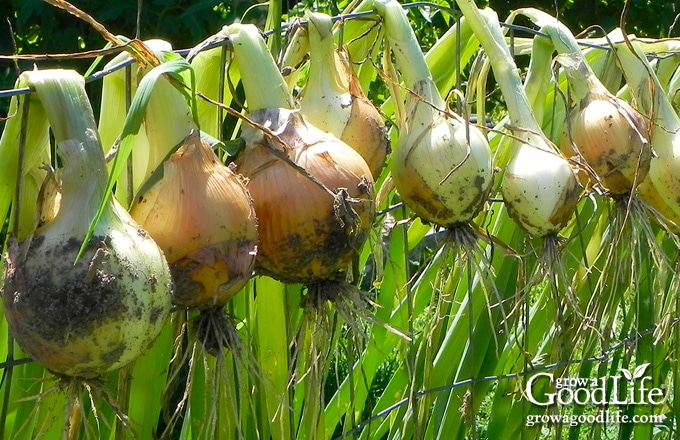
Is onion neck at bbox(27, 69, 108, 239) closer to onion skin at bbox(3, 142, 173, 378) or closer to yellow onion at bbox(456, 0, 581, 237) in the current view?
onion skin at bbox(3, 142, 173, 378)

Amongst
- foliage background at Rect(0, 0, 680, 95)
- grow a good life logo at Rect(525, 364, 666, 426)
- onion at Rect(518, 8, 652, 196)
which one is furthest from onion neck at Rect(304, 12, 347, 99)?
foliage background at Rect(0, 0, 680, 95)

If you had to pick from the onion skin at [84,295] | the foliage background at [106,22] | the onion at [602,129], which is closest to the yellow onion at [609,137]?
the onion at [602,129]

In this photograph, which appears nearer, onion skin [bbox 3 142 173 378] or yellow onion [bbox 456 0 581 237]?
onion skin [bbox 3 142 173 378]

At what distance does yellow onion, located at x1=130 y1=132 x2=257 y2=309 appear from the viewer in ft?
1.74

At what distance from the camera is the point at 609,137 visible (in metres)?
0.78

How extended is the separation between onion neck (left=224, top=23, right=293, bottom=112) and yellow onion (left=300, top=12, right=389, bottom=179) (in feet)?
Result: 0.24

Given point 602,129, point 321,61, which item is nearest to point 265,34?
point 321,61

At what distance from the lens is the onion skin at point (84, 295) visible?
0.47 metres

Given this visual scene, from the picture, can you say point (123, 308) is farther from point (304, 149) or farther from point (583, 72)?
point (583, 72)

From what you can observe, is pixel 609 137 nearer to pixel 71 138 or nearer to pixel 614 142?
pixel 614 142

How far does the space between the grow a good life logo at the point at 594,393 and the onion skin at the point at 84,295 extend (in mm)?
601

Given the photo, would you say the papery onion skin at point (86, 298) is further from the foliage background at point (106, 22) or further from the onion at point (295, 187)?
the foliage background at point (106, 22)

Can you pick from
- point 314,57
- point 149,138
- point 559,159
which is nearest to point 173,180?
point 149,138

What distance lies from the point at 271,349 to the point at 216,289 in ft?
1.08
